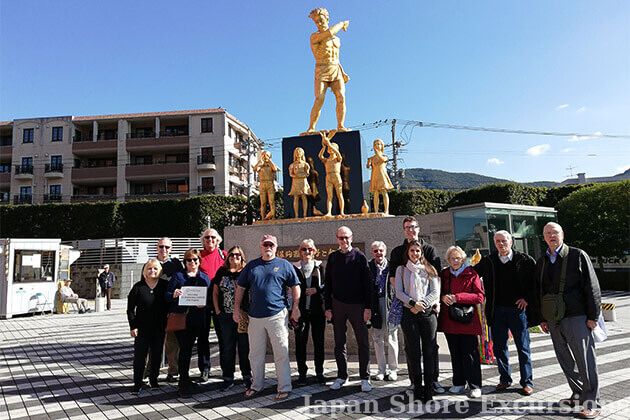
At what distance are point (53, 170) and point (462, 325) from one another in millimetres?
44938

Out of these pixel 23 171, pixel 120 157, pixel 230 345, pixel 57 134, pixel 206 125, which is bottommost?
pixel 230 345

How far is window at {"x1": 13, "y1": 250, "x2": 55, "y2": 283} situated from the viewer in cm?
1411

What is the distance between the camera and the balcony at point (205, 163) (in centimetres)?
3869

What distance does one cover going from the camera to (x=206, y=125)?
131 feet

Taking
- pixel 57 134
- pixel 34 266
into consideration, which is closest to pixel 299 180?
pixel 34 266

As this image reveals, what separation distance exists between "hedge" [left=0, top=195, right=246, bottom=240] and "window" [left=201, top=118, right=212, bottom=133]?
12.7 meters

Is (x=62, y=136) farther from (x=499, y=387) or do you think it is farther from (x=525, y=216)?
(x=499, y=387)

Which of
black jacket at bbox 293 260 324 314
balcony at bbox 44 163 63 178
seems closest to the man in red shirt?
black jacket at bbox 293 260 324 314

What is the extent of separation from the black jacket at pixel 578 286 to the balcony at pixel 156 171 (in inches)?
1499

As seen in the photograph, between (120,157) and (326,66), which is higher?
(120,157)

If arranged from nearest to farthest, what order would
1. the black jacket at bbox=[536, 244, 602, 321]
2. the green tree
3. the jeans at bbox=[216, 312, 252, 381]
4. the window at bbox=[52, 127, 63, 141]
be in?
the black jacket at bbox=[536, 244, 602, 321] < the jeans at bbox=[216, 312, 252, 381] < the green tree < the window at bbox=[52, 127, 63, 141]

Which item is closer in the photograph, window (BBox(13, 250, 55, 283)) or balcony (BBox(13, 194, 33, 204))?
window (BBox(13, 250, 55, 283))

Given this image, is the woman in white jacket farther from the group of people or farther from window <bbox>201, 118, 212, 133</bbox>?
window <bbox>201, 118, 212, 133</bbox>

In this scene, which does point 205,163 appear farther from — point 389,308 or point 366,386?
point 366,386
